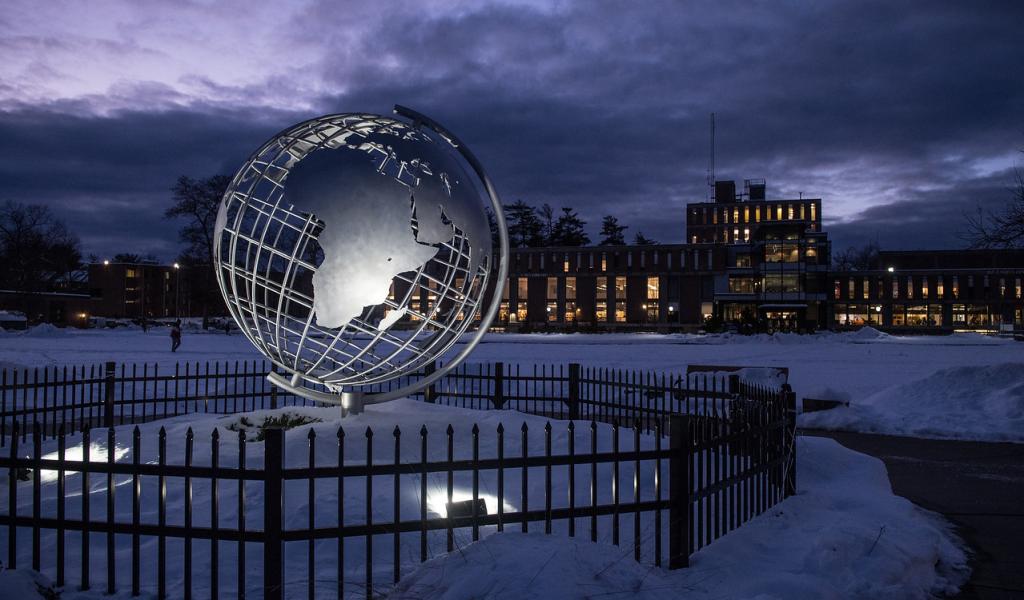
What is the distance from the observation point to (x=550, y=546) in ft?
14.4

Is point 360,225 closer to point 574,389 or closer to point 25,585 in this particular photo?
point 25,585

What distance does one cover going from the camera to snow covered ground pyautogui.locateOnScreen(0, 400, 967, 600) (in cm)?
422

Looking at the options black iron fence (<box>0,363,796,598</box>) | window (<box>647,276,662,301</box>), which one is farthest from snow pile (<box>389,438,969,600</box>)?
window (<box>647,276,662,301</box>)

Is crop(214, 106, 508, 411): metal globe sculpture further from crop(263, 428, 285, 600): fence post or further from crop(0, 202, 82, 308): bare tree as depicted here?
crop(0, 202, 82, 308): bare tree

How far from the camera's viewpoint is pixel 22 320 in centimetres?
6012

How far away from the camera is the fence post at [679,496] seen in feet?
18.1

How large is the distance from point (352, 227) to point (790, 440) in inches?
218

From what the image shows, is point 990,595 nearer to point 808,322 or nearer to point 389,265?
point 389,265

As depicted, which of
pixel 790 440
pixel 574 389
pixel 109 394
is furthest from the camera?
pixel 574 389

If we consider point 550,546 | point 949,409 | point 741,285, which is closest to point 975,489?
point 949,409

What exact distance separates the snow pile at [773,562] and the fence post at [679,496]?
15 cm

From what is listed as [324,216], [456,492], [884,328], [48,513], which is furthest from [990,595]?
[884,328]

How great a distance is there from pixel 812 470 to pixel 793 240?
220ft

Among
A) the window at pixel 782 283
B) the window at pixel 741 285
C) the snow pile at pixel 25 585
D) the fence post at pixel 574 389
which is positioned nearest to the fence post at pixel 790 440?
the fence post at pixel 574 389
